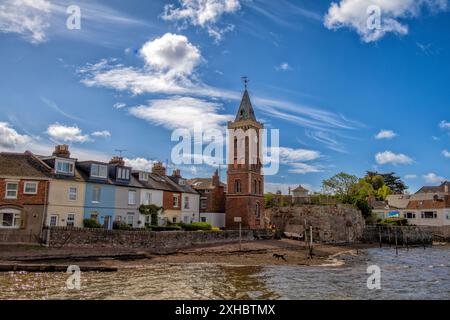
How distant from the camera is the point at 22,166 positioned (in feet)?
113

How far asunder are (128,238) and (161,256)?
401 centimetres

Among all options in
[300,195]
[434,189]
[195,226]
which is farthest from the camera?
[434,189]

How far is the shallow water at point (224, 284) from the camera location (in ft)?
63.2

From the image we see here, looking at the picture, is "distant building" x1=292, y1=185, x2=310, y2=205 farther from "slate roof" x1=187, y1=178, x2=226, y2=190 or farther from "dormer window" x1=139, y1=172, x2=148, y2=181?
"dormer window" x1=139, y1=172, x2=148, y2=181

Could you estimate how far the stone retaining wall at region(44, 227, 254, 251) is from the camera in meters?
31.7

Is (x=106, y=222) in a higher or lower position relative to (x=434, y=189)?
lower

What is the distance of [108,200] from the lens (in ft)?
130

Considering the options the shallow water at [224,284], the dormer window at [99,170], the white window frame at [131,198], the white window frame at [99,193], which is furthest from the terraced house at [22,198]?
the shallow water at [224,284]

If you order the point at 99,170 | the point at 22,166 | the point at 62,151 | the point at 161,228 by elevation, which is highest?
the point at 62,151

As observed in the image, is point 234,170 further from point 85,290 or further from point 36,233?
point 85,290

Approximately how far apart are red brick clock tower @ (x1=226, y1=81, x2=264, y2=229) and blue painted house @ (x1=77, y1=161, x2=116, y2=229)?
19.5m

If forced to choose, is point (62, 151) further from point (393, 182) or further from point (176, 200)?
point (393, 182)

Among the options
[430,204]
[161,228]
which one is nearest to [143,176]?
[161,228]

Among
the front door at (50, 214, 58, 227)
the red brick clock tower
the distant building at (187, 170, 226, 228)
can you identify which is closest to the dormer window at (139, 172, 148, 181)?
the distant building at (187, 170, 226, 228)
